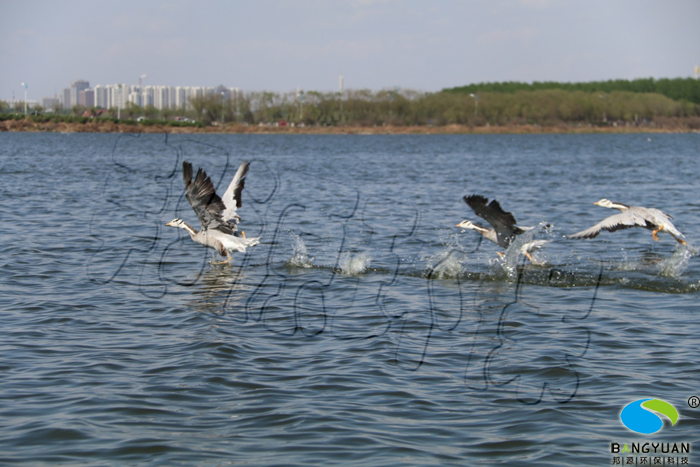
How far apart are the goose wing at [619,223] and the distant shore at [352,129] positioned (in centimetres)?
11001

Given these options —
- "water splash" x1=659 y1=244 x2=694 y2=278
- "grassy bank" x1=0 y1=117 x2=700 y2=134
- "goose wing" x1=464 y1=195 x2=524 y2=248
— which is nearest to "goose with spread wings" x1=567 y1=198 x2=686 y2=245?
"water splash" x1=659 y1=244 x2=694 y2=278

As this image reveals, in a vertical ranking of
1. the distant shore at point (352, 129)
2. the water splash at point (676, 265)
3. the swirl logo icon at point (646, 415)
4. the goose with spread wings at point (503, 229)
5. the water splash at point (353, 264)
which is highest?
the distant shore at point (352, 129)

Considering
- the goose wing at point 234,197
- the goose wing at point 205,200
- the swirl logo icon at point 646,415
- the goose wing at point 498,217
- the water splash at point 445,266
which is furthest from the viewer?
the goose wing at point 234,197

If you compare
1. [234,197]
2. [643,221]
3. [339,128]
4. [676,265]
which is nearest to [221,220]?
[234,197]

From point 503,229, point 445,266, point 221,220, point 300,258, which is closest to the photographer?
point 445,266

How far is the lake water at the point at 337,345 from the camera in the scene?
21.9ft

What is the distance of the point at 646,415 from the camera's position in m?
7.27

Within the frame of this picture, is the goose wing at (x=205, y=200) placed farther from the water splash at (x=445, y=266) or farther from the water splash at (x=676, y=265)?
the water splash at (x=676, y=265)

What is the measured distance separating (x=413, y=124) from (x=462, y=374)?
162347 mm

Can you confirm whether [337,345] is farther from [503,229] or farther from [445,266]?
[503,229]

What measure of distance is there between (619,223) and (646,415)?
8294 mm

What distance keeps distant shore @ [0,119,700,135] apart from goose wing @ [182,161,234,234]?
108 metres

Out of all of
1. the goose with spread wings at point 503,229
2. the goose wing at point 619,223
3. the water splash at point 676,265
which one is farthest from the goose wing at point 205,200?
the water splash at point 676,265

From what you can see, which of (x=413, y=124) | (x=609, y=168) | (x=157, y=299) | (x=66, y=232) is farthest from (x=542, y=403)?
(x=413, y=124)
